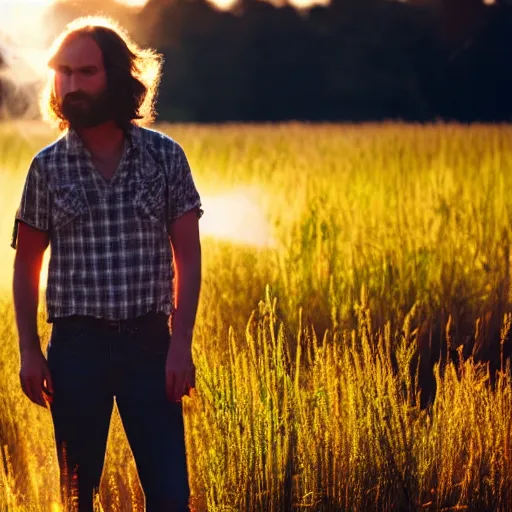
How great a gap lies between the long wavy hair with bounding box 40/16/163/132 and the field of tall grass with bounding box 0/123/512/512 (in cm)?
55

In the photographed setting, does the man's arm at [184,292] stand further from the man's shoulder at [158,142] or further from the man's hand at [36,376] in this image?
the man's hand at [36,376]

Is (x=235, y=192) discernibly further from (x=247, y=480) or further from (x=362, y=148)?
(x=247, y=480)

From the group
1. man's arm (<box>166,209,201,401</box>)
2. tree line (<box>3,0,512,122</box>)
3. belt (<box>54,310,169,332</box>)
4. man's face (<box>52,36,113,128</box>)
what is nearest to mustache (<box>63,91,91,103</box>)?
man's face (<box>52,36,113,128</box>)

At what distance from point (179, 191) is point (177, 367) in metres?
0.36

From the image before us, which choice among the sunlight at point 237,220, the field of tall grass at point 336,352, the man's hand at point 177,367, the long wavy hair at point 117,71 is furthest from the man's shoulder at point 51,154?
the sunlight at point 237,220

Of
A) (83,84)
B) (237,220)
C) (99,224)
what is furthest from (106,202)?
(237,220)

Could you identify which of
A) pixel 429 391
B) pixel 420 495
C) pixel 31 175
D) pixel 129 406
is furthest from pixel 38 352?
pixel 429 391

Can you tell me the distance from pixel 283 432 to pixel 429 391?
3.99 ft

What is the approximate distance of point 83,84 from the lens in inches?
73.7

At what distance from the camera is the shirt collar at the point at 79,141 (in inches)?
72.9

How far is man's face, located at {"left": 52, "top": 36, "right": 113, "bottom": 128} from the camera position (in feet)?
6.08

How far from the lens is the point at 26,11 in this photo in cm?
436

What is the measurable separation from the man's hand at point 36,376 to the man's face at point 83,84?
18.9 inches

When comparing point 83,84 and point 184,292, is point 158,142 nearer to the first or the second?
point 83,84
